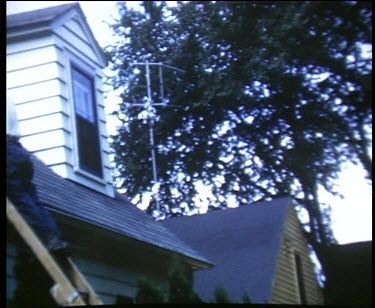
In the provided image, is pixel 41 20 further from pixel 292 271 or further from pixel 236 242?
pixel 292 271

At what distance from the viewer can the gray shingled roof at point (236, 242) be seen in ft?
5.95

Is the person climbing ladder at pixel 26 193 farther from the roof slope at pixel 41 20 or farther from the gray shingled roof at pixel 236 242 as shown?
the gray shingled roof at pixel 236 242

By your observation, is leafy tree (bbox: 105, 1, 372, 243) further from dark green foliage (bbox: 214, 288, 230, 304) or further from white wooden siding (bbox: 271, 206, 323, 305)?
dark green foliage (bbox: 214, 288, 230, 304)

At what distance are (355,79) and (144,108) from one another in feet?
2.56

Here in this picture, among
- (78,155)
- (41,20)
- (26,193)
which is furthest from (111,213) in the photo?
(41,20)

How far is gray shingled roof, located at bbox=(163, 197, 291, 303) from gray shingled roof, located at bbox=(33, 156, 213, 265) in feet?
0.13

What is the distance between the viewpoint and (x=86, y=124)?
1924 millimetres

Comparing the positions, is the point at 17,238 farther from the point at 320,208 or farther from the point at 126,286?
the point at 320,208

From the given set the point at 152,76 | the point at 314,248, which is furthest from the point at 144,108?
the point at 314,248

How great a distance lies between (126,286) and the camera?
1806mm

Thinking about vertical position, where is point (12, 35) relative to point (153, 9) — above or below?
below

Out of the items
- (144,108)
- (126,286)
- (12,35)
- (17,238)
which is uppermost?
(12,35)

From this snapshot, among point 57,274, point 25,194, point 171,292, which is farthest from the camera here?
point 171,292

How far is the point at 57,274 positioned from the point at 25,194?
0.88 ft
